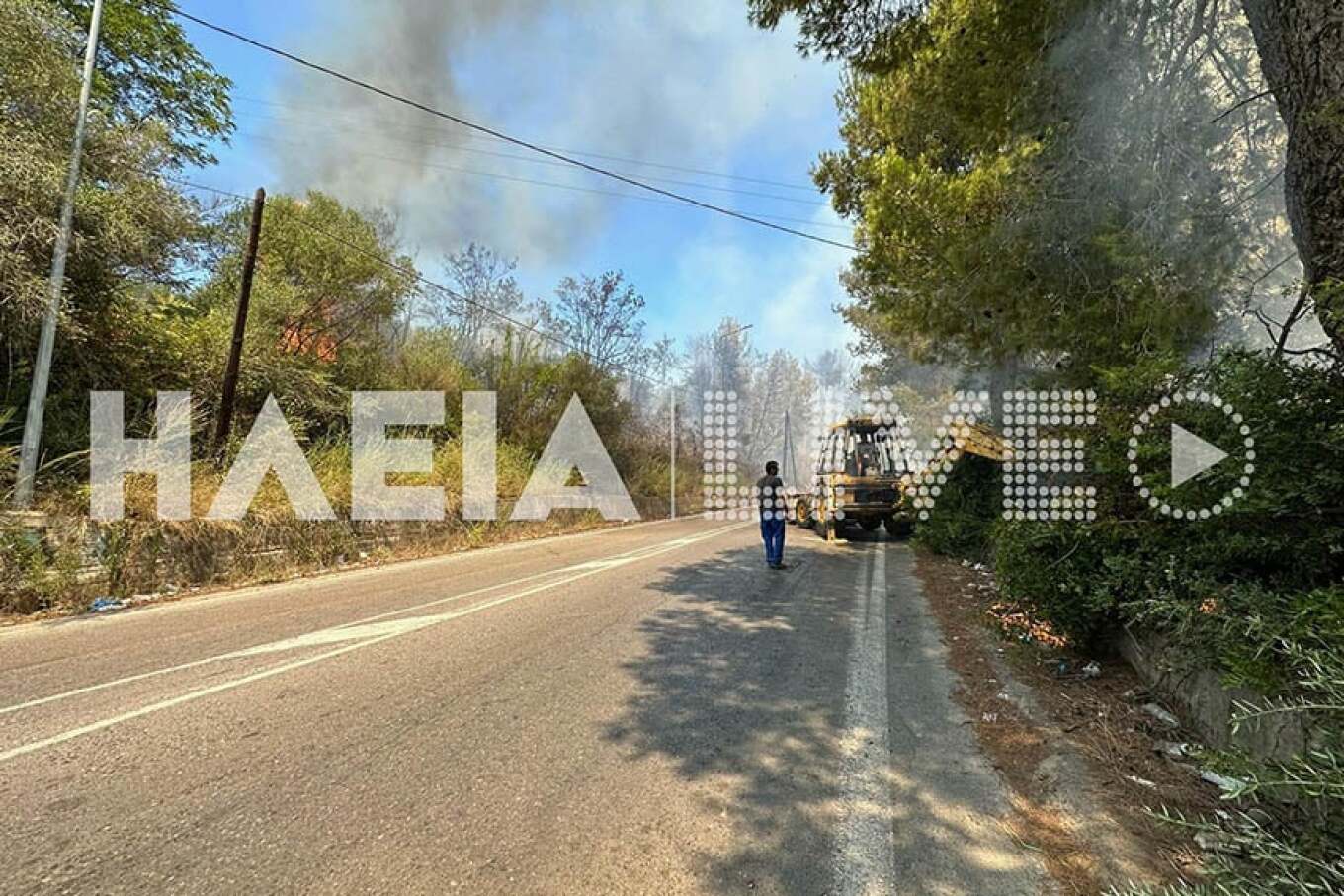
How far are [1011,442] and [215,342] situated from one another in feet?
39.6

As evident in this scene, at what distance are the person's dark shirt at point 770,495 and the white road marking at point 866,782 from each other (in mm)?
3320

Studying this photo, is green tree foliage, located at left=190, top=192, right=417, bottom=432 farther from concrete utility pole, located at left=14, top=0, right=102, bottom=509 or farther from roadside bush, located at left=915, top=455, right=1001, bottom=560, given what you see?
roadside bush, located at left=915, top=455, right=1001, bottom=560

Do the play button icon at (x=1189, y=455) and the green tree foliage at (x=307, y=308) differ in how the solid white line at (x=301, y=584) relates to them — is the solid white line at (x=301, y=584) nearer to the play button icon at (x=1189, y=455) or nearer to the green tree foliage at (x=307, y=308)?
the green tree foliage at (x=307, y=308)

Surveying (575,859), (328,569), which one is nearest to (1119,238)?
(575,859)

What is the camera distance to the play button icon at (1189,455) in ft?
9.77

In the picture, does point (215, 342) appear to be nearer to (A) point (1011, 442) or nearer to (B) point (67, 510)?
(B) point (67, 510)

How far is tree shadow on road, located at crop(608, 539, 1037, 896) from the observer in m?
2.00

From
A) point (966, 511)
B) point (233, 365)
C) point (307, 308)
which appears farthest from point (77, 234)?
point (966, 511)

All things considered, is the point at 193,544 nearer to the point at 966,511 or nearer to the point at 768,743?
the point at 768,743

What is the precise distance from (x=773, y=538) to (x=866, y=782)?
18.0 feet

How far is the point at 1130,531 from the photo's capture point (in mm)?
3344

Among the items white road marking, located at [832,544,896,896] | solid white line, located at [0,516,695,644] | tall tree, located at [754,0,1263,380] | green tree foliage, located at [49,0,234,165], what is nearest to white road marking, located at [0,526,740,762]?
solid white line, located at [0,516,695,644]

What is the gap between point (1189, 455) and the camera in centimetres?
309

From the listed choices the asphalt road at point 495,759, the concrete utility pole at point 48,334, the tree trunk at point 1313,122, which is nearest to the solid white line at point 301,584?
the asphalt road at point 495,759
